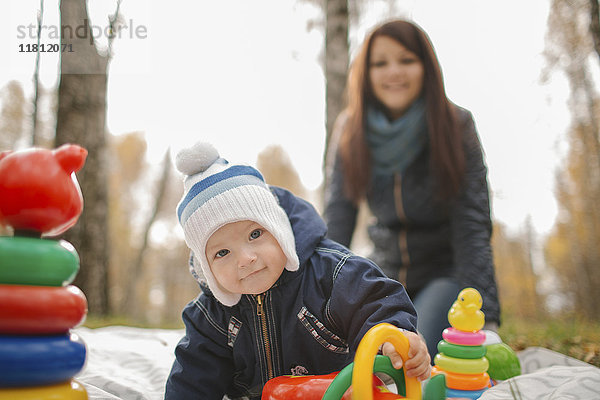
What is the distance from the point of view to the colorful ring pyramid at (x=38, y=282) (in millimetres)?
1046

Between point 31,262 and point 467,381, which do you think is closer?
point 31,262

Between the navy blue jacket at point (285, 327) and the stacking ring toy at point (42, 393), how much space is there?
0.66 m

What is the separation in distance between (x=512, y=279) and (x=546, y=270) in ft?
8.58

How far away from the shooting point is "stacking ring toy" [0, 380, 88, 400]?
3.44ft

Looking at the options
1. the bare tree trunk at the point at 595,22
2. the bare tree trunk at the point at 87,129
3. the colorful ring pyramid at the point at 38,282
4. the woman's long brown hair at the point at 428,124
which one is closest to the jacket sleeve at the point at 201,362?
the colorful ring pyramid at the point at 38,282

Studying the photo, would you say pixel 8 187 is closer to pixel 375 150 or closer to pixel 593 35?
pixel 375 150

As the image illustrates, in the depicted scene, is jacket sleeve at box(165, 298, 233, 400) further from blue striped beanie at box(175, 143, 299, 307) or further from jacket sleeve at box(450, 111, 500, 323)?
jacket sleeve at box(450, 111, 500, 323)

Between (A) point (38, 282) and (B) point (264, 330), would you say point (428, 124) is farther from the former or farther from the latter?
(A) point (38, 282)

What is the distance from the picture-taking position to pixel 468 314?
1850mm

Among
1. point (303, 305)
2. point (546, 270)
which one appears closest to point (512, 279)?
point (546, 270)

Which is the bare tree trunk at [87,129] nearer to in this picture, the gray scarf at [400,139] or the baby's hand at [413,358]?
the gray scarf at [400,139]

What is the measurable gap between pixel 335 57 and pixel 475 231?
147 inches

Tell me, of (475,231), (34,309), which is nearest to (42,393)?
(34,309)

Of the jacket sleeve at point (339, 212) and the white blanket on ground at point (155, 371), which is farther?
the jacket sleeve at point (339, 212)
